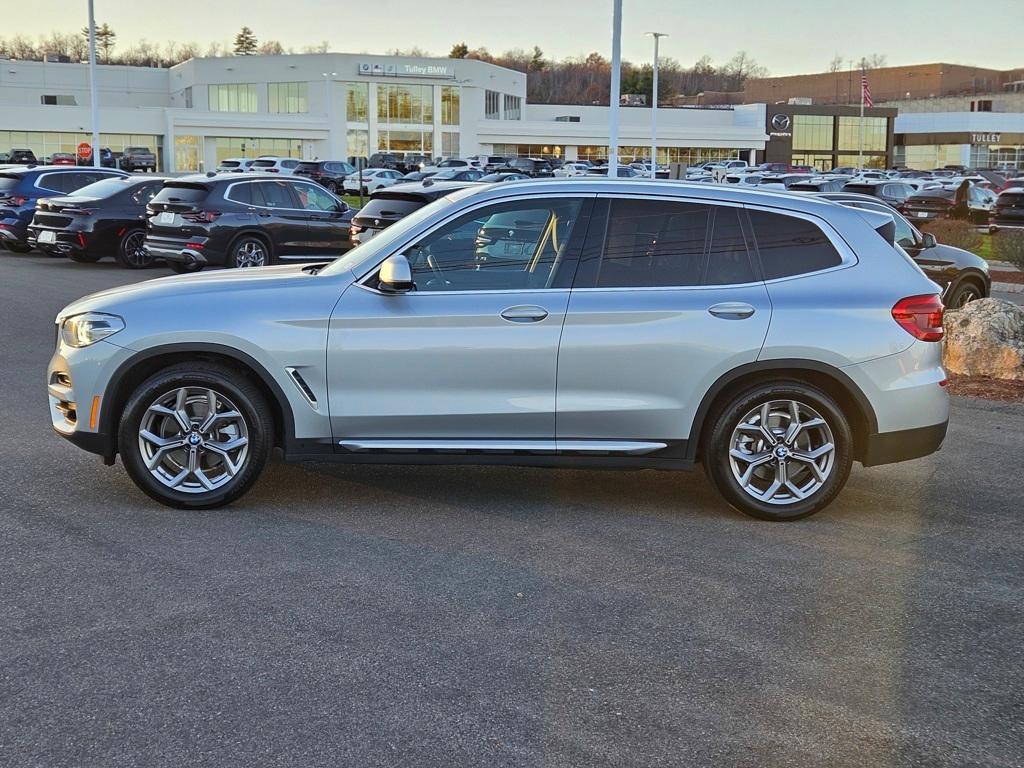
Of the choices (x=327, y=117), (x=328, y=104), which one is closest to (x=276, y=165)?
(x=327, y=117)

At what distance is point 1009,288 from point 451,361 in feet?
53.7

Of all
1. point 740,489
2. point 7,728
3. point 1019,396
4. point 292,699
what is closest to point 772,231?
point 740,489

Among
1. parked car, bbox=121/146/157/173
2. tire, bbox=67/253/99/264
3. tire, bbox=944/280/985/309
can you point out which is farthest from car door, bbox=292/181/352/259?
parked car, bbox=121/146/157/173

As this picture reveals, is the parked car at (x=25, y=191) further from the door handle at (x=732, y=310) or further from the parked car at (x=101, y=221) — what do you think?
the door handle at (x=732, y=310)

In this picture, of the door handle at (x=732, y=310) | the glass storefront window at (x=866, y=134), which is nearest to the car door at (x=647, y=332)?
the door handle at (x=732, y=310)

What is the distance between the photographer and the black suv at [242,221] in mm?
17406

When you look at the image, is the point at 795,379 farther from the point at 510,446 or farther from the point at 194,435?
the point at 194,435

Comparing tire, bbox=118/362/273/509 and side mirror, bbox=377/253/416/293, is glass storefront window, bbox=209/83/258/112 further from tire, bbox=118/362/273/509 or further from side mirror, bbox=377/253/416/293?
side mirror, bbox=377/253/416/293

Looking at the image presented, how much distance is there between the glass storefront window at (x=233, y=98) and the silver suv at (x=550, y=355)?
329 ft

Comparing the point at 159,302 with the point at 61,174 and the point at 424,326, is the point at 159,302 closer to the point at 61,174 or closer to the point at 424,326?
the point at 424,326

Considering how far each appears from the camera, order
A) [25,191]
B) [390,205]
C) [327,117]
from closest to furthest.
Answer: [390,205] < [25,191] < [327,117]

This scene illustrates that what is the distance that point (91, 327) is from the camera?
616 centimetres

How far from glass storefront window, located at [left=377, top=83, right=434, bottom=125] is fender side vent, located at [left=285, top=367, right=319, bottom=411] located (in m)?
94.2

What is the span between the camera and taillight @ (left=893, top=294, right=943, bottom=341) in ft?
20.0
